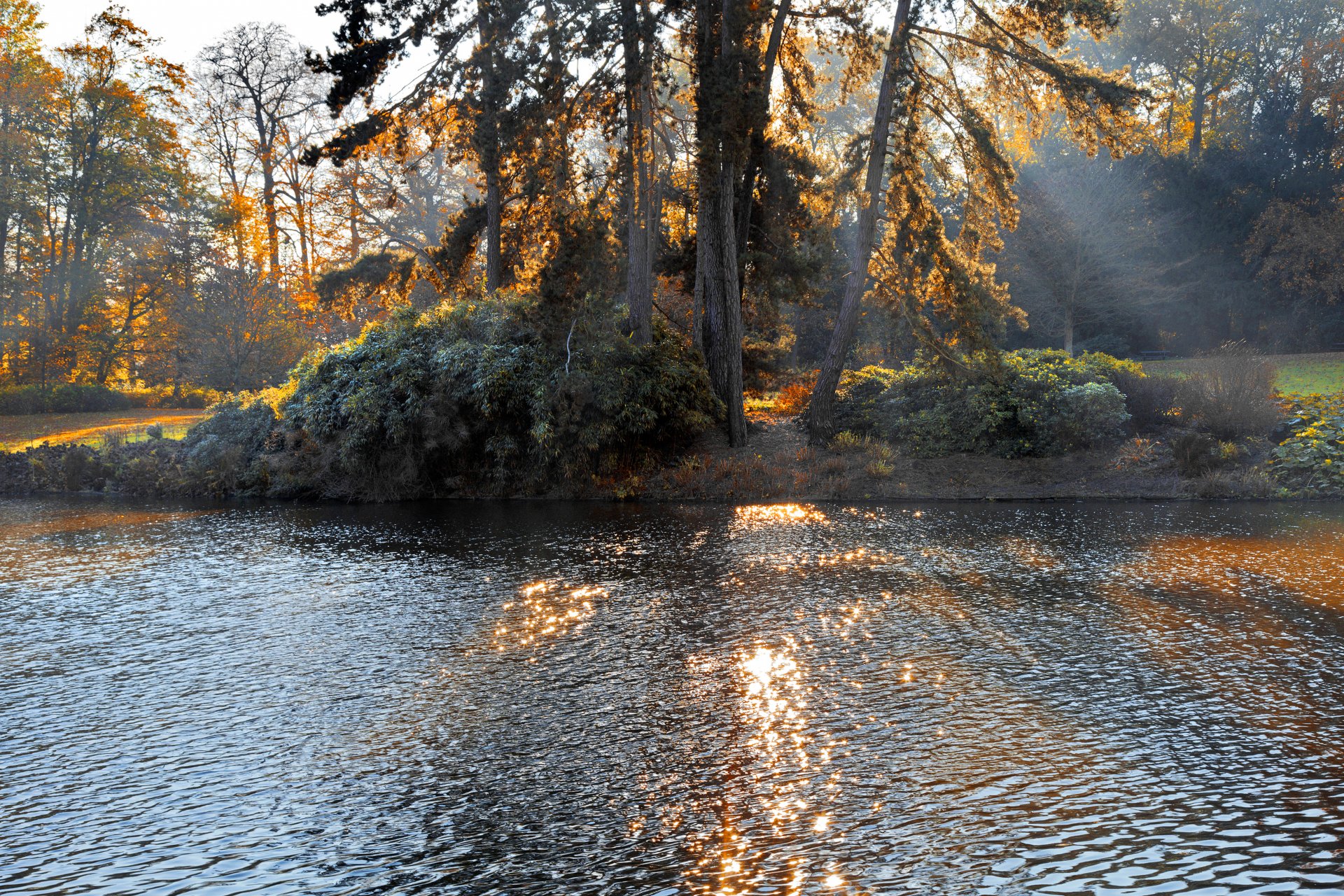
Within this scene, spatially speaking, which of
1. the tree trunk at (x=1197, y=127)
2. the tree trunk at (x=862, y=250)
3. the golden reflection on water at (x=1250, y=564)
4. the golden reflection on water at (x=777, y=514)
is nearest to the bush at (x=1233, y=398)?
the golden reflection on water at (x=1250, y=564)

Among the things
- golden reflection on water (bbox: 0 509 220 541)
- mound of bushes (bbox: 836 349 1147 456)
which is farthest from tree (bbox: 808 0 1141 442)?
golden reflection on water (bbox: 0 509 220 541)

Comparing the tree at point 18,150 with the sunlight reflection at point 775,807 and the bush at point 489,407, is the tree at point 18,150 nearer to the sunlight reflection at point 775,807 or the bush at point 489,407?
the bush at point 489,407

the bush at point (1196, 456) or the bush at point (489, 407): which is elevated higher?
the bush at point (489, 407)

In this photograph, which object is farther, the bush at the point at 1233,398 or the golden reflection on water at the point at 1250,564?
the bush at the point at 1233,398

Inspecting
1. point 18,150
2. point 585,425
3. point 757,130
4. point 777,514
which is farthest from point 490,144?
point 18,150

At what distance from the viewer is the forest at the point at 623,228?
17.3 m

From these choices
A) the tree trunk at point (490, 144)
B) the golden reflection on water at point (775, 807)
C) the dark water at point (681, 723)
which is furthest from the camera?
the tree trunk at point (490, 144)

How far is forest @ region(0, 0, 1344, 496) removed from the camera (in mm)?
17281

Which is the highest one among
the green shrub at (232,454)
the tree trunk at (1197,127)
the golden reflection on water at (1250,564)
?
the tree trunk at (1197,127)

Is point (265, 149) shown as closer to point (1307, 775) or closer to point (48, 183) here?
point (48, 183)

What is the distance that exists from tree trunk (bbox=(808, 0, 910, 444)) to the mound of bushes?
715 millimetres

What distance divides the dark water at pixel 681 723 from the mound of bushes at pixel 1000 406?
6.71 m

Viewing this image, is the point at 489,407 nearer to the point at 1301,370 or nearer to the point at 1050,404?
the point at 1050,404

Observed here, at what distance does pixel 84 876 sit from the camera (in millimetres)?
4262
